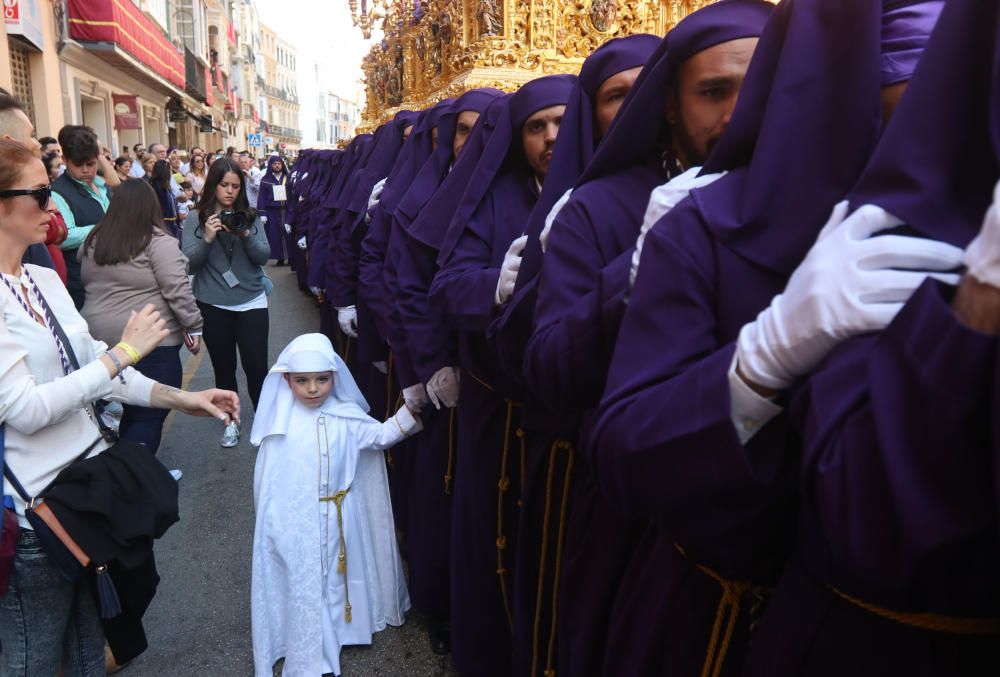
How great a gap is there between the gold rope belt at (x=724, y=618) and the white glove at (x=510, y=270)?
3.58ft

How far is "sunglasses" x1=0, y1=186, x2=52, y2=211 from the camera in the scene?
6.96 ft

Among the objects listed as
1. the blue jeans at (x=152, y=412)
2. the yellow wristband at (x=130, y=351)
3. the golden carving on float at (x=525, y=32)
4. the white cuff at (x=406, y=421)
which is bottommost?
the blue jeans at (x=152, y=412)

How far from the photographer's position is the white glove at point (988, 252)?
0.77m

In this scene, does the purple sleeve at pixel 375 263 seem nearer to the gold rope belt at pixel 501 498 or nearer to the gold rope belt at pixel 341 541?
the gold rope belt at pixel 341 541

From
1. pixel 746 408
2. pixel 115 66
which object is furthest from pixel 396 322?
pixel 115 66

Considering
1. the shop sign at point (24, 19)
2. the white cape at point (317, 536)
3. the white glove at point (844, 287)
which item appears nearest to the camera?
the white glove at point (844, 287)

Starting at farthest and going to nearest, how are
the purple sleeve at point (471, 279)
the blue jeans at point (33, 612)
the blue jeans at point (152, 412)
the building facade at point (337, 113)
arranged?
the building facade at point (337, 113), the blue jeans at point (152, 412), the purple sleeve at point (471, 279), the blue jeans at point (33, 612)

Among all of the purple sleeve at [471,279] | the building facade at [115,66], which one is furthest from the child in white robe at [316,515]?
the building facade at [115,66]

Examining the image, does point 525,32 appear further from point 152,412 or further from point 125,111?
point 125,111

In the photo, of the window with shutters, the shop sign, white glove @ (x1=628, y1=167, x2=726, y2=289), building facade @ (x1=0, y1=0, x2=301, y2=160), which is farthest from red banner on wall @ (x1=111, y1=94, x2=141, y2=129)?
white glove @ (x1=628, y1=167, x2=726, y2=289)

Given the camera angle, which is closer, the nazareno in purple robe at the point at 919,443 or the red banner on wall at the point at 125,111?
the nazareno in purple robe at the point at 919,443

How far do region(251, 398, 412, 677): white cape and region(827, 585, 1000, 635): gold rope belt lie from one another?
7.28 feet

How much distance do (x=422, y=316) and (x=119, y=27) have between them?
590 inches

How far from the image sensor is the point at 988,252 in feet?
2.57
